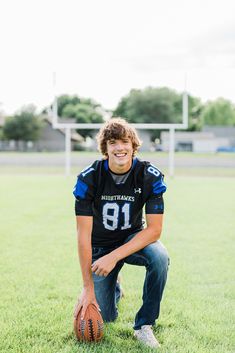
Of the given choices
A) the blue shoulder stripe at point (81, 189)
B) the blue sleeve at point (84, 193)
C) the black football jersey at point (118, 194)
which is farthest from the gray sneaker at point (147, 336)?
the blue shoulder stripe at point (81, 189)

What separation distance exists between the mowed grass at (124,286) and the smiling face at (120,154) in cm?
97

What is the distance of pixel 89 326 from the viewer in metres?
3.05

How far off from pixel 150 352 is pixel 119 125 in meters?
1.27

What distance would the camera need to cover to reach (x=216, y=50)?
64.5ft

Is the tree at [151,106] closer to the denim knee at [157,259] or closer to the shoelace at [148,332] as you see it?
the denim knee at [157,259]

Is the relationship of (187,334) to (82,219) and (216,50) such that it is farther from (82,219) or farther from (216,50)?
(216,50)

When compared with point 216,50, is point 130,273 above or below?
below

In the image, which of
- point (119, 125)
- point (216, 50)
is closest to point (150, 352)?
point (119, 125)

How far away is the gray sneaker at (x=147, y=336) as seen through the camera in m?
3.02

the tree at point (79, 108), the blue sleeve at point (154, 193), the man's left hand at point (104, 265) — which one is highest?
the tree at point (79, 108)

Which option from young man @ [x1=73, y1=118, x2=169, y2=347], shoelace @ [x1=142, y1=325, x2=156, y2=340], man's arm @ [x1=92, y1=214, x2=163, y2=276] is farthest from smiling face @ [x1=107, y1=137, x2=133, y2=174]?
shoelace @ [x1=142, y1=325, x2=156, y2=340]

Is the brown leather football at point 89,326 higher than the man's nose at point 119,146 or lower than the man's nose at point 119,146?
lower

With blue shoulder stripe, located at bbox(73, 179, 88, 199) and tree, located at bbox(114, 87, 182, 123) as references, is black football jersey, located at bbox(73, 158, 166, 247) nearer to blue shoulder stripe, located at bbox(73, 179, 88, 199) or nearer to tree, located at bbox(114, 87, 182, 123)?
blue shoulder stripe, located at bbox(73, 179, 88, 199)

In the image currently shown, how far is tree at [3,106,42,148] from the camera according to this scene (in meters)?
48.7
